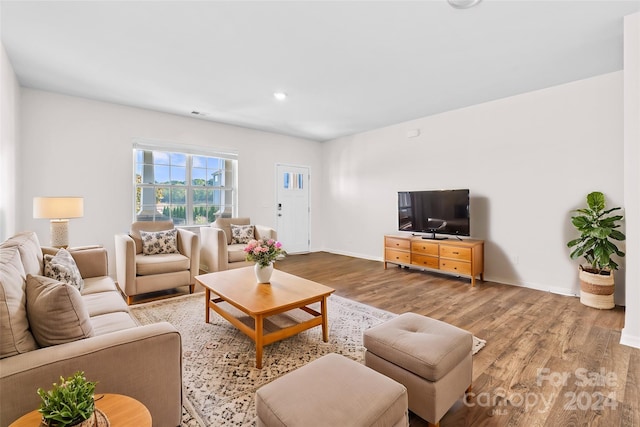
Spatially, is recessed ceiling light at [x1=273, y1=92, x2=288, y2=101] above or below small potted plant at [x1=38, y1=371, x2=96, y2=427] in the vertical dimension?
above

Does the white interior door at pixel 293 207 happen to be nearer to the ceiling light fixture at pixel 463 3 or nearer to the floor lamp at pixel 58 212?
the floor lamp at pixel 58 212

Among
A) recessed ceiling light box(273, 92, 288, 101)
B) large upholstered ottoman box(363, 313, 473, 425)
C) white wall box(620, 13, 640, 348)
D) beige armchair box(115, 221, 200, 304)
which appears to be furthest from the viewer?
recessed ceiling light box(273, 92, 288, 101)

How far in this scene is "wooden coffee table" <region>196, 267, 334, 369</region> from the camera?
2085 mm

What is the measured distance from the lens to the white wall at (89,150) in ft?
12.3

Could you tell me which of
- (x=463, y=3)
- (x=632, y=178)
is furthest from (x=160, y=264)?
(x=632, y=178)

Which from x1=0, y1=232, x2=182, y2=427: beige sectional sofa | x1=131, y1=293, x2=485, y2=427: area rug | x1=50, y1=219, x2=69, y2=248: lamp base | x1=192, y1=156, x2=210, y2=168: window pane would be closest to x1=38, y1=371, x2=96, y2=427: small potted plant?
x1=0, y1=232, x2=182, y2=427: beige sectional sofa

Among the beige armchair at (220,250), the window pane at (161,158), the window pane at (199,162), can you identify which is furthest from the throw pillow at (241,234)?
the window pane at (161,158)

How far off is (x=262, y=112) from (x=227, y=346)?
A: 3561 mm

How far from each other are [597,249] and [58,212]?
18.8 ft

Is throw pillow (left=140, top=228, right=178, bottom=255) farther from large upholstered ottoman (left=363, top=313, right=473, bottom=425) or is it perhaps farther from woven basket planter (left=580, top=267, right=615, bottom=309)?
woven basket planter (left=580, top=267, right=615, bottom=309)

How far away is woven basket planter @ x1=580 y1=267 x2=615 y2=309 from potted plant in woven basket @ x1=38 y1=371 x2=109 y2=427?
4.30m

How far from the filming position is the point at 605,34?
101 inches

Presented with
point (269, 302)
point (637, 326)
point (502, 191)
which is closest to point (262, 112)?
point (269, 302)

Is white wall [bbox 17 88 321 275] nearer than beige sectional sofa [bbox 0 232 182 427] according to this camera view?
No
